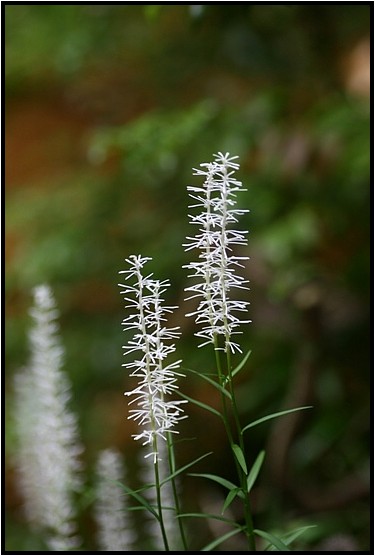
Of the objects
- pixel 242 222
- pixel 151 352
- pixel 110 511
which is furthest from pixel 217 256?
pixel 242 222

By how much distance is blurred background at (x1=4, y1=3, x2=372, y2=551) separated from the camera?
1127mm

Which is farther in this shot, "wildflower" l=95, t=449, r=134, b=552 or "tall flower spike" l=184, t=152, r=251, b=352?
"wildflower" l=95, t=449, r=134, b=552

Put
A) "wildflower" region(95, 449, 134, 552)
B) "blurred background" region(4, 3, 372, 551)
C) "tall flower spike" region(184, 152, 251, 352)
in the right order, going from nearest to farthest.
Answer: "tall flower spike" region(184, 152, 251, 352), "wildflower" region(95, 449, 134, 552), "blurred background" region(4, 3, 372, 551)

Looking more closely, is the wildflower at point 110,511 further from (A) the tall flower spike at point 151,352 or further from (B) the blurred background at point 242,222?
(B) the blurred background at point 242,222

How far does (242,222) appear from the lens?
1.29m

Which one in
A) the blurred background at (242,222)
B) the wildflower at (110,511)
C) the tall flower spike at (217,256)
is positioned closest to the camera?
the tall flower spike at (217,256)

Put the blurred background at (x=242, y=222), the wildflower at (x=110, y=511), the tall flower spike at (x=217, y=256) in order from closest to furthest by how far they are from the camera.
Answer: the tall flower spike at (x=217, y=256) < the wildflower at (x=110, y=511) < the blurred background at (x=242, y=222)

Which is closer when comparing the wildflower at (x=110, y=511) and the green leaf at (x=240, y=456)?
the green leaf at (x=240, y=456)

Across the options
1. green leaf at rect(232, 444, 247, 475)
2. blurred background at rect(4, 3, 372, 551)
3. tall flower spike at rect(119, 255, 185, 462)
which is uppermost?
blurred background at rect(4, 3, 372, 551)

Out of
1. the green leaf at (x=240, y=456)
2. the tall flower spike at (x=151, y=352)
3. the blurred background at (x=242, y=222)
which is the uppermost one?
the blurred background at (x=242, y=222)

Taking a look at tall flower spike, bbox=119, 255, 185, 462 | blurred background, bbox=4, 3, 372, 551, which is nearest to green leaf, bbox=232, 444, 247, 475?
tall flower spike, bbox=119, 255, 185, 462

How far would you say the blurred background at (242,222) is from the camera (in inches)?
44.4

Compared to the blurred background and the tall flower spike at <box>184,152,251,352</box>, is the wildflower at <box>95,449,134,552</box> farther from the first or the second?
the blurred background

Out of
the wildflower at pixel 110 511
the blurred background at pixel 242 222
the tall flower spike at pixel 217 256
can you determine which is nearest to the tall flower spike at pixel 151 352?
the tall flower spike at pixel 217 256
